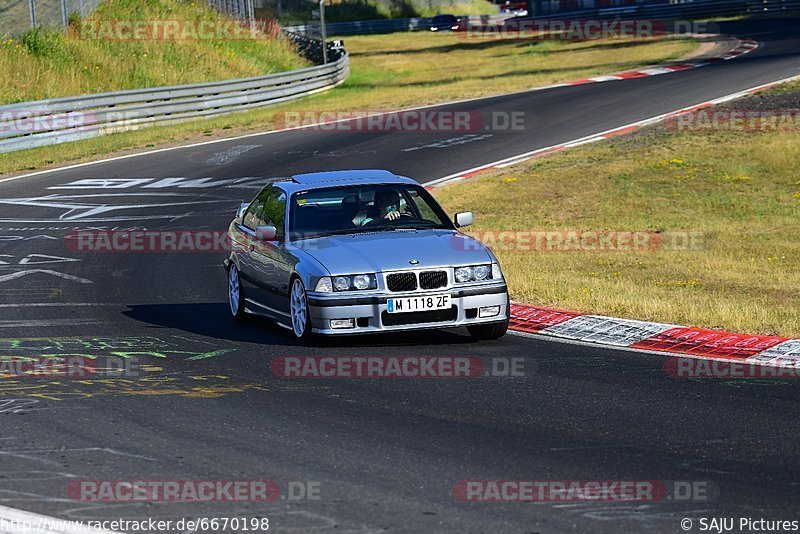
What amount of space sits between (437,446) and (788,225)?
13.5 meters

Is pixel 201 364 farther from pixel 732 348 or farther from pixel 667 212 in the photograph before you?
pixel 667 212

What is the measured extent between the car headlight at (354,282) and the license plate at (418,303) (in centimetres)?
23

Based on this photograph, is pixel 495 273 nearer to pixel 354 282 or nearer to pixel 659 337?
pixel 354 282

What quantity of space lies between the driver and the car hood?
315 mm

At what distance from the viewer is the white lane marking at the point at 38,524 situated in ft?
18.9

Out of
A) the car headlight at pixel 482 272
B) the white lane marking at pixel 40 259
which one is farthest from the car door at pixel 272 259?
the white lane marking at pixel 40 259

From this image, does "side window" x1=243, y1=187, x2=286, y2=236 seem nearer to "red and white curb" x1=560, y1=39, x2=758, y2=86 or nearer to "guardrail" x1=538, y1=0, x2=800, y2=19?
"red and white curb" x1=560, y1=39, x2=758, y2=86

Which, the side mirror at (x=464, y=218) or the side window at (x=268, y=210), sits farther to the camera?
the side window at (x=268, y=210)

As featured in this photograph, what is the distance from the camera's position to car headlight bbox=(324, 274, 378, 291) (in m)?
10.6

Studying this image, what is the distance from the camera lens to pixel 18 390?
29.1 ft

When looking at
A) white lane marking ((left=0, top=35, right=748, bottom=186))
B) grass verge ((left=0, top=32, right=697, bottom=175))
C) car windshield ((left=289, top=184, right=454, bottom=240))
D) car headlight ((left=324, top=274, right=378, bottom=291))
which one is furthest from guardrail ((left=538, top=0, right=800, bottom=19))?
car headlight ((left=324, top=274, right=378, bottom=291))

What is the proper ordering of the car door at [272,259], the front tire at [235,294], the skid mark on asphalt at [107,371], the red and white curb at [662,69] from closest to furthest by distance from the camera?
the skid mark on asphalt at [107,371]
the car door at [272,259]
the front tire at [235,294]
the red and white curb at [662,69]

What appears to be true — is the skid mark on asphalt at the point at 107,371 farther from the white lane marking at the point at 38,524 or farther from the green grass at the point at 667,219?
the green grass at the point at 667,219

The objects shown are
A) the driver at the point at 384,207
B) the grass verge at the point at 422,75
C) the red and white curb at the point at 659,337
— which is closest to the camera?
the red and white curb at the point at 659,337
